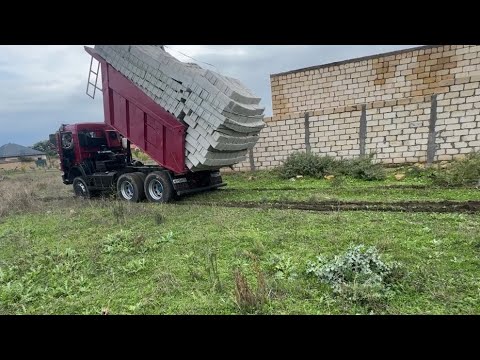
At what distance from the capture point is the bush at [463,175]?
26.5 feet

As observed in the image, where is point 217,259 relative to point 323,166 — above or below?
below

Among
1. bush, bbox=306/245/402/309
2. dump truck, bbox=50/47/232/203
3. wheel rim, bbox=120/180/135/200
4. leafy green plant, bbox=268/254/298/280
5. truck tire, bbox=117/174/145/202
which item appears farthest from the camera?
wheel rim, bbox=120/180/135/200

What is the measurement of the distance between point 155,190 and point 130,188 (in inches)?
33.6

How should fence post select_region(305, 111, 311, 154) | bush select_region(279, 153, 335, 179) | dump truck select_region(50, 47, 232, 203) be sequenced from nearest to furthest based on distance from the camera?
dump truck select_region(50, 47, 232, 203) → bush select_region(279, 153, 335, 179) → fence post select_region(305, 111, 311, 154)

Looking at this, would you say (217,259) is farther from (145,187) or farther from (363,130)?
(363,130)

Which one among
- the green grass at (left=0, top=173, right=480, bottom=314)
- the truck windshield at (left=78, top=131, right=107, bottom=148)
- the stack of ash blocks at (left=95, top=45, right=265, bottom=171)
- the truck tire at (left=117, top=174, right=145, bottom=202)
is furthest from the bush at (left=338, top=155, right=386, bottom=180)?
the truck windshield at (left=78, top=131, right=107, bottom=148)

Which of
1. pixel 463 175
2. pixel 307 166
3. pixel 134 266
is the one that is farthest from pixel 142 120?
pixel 463 175

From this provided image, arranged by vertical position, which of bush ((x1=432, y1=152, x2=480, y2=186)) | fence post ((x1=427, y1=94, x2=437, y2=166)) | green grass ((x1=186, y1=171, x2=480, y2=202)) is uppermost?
fence post ((x1=427, y1=94, x2=437, y2=166))

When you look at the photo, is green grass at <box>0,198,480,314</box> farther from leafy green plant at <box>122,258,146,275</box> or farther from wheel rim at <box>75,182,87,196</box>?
wheel rim at <box>75,182,87,196</box>

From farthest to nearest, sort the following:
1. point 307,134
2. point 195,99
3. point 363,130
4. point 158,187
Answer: point 307,134 < point 363,130 < point 158,187 < point 195,99

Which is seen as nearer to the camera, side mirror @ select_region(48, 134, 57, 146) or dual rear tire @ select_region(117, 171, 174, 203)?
dual rear tire @ select_region(117, 171, 174, 203)

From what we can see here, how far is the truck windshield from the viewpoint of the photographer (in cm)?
1052

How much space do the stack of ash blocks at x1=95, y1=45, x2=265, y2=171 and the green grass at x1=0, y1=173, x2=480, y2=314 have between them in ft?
5.15

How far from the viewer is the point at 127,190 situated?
31.5 feet
